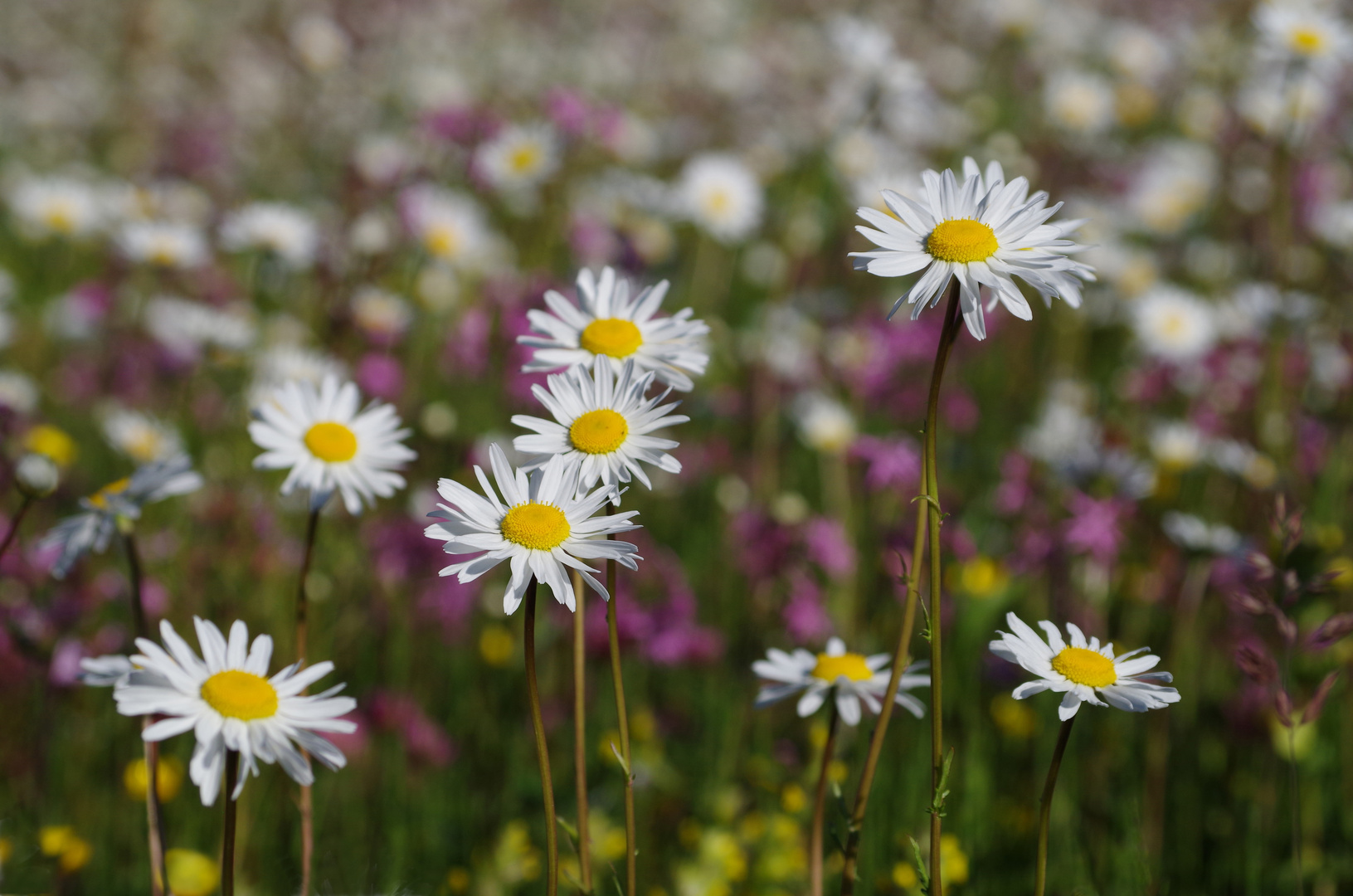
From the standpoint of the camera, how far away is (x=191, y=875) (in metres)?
2.07

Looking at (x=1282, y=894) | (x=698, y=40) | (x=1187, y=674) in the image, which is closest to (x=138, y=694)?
(x=1282, y=894)

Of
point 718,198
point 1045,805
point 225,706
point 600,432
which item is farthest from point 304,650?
point 718,198

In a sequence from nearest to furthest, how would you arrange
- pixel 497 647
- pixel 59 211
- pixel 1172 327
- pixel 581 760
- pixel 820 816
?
pixel 581 760 → pixel 820 816 → pixel 497 647 → pixel 1172 327 → pixel 59 211

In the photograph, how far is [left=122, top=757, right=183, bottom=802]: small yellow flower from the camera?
2.35 meters

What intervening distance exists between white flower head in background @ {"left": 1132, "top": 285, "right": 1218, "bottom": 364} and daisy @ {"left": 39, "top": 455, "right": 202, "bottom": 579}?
11.7 ft

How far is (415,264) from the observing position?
4164 millimetres

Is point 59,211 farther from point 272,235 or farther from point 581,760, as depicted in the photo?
point 581,760

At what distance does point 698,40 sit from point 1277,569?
10.3m

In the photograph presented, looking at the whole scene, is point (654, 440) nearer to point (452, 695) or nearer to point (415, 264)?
point (452, 695)

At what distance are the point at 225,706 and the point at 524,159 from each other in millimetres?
3091

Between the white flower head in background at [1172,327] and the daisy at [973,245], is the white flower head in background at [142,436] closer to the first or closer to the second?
the daisy at [973,245]

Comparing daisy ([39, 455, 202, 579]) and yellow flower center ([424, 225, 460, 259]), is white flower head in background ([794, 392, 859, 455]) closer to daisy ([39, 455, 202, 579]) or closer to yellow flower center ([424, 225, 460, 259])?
yellow flower center ([424, 225, 460, 259])

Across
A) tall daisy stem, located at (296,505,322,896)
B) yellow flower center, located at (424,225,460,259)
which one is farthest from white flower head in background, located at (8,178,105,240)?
tall daisy stem, located at (296,505,322,896)

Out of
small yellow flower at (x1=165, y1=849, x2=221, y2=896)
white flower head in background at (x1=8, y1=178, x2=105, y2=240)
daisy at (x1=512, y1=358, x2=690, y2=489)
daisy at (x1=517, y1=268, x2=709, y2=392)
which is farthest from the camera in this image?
white flower head in background at (x1=8, y1=178, x2=105, y2=240)
